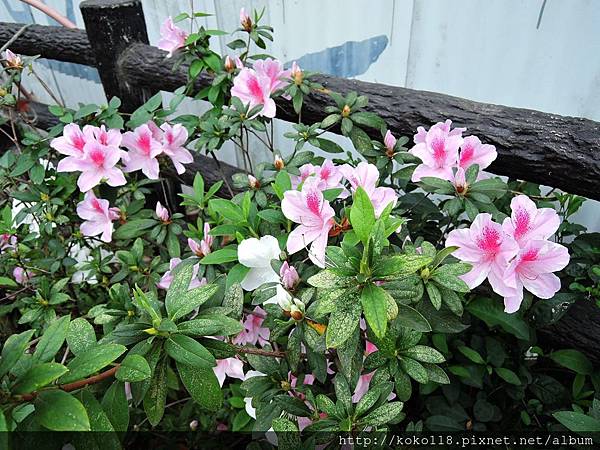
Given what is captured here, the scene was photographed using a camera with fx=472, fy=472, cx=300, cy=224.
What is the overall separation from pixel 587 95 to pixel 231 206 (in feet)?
4.67

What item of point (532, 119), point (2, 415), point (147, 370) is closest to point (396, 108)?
point (532, 119)

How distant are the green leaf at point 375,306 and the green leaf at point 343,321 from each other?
20mm

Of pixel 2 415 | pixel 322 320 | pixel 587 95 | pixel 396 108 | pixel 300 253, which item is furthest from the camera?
pixel 587 95

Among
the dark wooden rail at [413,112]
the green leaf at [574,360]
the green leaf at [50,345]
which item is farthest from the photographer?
the green leaf at [574,360]

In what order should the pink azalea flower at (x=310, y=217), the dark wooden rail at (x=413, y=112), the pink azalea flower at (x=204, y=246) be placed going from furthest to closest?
the dark wooden rail at (x=413, y=112)
the pink azalea flower at (x=204, y=246)
the pink azalea flower at (x=310, y=217)

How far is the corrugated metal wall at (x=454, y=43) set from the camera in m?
1.67

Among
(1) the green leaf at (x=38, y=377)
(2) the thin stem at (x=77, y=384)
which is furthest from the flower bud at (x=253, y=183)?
(1) the green leaf at (x=38, y=377)

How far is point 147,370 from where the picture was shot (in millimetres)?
682

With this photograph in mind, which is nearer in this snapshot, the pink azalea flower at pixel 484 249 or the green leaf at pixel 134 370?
the green leaf at pixel 134 370

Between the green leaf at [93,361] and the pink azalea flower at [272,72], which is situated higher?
the pink azalea flower at [272,72]

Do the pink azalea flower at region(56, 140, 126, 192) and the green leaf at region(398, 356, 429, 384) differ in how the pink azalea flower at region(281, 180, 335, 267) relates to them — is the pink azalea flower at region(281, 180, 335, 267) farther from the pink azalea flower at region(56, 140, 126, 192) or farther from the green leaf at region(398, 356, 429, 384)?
the pink azalea flower at region(56, 140, 126, 192)

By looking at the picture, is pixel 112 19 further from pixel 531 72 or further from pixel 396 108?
pixel 531 72

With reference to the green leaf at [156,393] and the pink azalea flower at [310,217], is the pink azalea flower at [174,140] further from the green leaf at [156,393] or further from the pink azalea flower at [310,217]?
the green leaf at [156,393]

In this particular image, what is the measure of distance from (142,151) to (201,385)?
3.00ft
